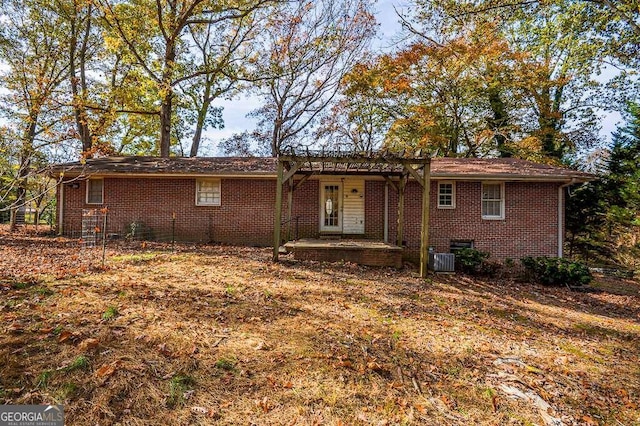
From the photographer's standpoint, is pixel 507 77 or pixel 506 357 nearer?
pixel 506 357

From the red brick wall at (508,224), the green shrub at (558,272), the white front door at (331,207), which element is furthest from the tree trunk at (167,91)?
the green shrub at (558,272)


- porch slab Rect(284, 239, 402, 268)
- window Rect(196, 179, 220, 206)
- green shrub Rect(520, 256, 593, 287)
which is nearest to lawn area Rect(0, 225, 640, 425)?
porch slab Rect(284, 239, 402, 268)

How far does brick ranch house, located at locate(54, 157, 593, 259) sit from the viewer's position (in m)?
12.0

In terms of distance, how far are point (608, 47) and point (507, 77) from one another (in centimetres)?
855

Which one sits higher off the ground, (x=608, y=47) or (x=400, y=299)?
(x=608, y=47)

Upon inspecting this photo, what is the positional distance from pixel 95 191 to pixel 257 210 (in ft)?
20.9

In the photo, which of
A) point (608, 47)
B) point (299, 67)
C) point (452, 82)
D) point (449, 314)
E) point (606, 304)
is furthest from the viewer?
point (299, 67)

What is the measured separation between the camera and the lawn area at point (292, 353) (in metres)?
2.78

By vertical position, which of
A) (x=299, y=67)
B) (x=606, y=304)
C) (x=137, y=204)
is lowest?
(x=606, y=304)

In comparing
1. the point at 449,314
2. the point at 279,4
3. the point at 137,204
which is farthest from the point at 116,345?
the point at 279,4

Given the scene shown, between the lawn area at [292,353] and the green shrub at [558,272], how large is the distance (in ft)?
9.34

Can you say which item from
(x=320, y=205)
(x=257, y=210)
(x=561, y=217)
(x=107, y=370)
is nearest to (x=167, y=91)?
(x=257, y=210)

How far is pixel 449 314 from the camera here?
5621mm

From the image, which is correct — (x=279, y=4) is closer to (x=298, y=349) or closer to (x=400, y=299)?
(x=400, y=299)
